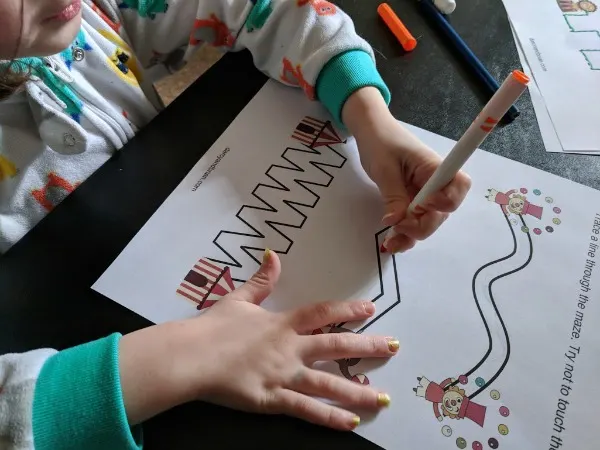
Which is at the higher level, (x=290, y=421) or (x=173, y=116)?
(x=173, y=116)

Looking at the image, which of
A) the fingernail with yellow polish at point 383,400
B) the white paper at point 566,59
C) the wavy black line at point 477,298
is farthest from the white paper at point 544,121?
the fingernail with yellow polish at point 383,400

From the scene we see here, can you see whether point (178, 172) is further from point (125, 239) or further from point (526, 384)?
point (526, 384)

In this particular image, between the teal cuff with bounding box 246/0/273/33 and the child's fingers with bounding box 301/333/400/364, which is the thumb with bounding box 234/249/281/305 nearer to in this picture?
the child's fingers with bounding box 301/333/400/364

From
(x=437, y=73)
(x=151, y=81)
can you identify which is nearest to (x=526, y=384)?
(x=437, y=73)

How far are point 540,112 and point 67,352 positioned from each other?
51 centimetres

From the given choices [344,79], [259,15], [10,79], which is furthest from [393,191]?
[10,79]

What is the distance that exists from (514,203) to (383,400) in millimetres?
235

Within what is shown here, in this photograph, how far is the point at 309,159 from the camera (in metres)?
0.52

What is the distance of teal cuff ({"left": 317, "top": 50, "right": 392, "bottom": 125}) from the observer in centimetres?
54

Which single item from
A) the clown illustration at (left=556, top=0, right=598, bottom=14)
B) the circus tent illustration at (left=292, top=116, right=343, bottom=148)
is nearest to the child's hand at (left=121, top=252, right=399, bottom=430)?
the circus tent illustration at (left=292, top=116, right=343, bottom=148)

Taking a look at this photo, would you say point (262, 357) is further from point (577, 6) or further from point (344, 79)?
point (577, 6)

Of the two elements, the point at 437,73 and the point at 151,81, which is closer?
the point at 437,73

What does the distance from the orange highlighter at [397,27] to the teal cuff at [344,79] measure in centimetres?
7

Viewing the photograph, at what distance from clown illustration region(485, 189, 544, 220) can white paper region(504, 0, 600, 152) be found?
0.09m
